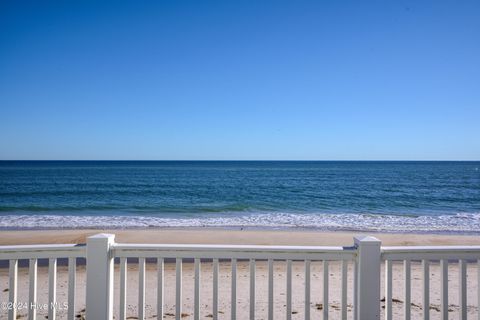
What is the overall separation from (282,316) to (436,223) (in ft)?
42.0

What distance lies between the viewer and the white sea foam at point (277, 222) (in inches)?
529

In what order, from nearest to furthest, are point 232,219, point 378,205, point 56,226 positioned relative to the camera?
point 56,226 → point 232,219 → point 378,205

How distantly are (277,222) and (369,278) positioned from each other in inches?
491

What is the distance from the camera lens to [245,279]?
6.52 meters

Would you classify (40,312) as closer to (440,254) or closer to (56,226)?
(440,254)

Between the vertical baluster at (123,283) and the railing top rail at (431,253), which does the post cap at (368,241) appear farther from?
the vertical baluster at (123,283)

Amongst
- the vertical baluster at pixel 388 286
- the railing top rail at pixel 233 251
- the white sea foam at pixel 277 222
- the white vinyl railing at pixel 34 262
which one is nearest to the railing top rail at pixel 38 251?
the white vinyl railing at pixel 34 262

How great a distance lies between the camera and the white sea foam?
13445mm

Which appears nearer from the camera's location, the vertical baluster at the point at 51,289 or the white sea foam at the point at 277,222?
the vertical baluster at the point at 51,289

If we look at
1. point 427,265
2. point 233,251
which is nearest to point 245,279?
point 233,251

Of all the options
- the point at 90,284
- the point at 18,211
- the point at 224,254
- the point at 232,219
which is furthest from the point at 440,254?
the point at 18,211

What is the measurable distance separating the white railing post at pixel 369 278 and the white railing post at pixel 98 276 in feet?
5.85

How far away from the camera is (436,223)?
14.6 meters

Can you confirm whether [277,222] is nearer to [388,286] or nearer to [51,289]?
[388,286]
